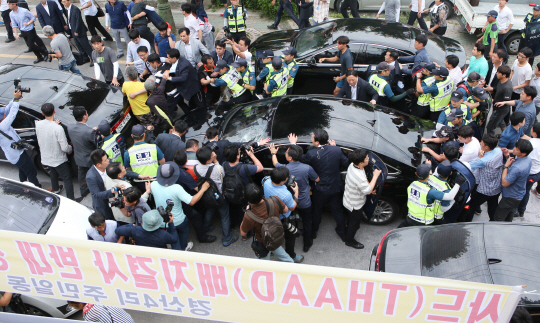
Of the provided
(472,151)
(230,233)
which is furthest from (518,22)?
(230,233)

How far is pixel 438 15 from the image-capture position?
974 cm

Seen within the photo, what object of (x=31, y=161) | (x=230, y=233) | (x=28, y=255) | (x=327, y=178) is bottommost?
(x=230, y=233)

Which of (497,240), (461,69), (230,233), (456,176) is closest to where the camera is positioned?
(497,240)

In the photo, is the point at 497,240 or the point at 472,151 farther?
the point at 472,151

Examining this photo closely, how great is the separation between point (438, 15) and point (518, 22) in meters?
1.90

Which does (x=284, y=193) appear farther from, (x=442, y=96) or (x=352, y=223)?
(x=442, y=96)

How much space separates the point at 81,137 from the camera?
5.96 meters

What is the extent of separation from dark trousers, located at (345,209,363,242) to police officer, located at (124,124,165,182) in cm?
260

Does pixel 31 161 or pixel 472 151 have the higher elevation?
pixel 472 151

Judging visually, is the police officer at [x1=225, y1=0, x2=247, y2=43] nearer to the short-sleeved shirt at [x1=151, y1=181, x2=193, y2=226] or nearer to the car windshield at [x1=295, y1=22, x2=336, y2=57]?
the car windshield at [x1=295, y1=22, x2=336, y2=57]

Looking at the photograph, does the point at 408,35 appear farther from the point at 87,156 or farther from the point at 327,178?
the point at 87,156

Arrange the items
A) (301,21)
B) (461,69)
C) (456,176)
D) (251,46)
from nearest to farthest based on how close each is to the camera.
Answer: (456,176)
(461,69)
(251,46)
(301,21)

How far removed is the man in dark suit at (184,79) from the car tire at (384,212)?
3685mm

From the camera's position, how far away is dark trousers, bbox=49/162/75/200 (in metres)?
6.37
